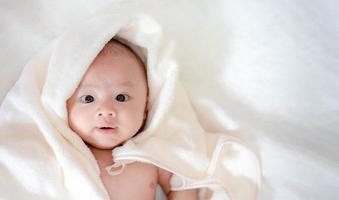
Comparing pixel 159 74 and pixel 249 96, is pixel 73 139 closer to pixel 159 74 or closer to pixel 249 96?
pixel 159 74

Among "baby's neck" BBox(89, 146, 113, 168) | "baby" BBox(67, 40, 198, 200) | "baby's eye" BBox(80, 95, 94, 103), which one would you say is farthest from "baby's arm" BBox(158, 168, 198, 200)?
"baby's eye" BBox(80, 95, 94, 103)

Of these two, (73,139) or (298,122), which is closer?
(73,139)

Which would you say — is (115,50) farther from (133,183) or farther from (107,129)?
(133,183)

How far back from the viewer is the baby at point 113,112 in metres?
1.23

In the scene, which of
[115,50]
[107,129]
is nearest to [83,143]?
[107,129]

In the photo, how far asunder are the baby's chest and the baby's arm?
37 millimetres

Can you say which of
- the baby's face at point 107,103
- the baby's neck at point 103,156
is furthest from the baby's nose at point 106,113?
the baby's neck at point 103,156

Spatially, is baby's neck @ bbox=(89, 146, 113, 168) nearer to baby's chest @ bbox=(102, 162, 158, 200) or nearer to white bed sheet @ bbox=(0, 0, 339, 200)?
baby's chest @ bbox=(102, 162, 158, 200)

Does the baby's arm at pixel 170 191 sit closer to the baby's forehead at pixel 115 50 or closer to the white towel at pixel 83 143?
the white towel at pixel 83 143

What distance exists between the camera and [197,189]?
1362 millimetres

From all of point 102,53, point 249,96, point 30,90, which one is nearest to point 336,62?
point 249,96

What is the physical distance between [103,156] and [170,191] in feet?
0.69

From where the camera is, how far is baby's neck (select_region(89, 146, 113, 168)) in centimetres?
129

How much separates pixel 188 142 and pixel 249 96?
215 mm
